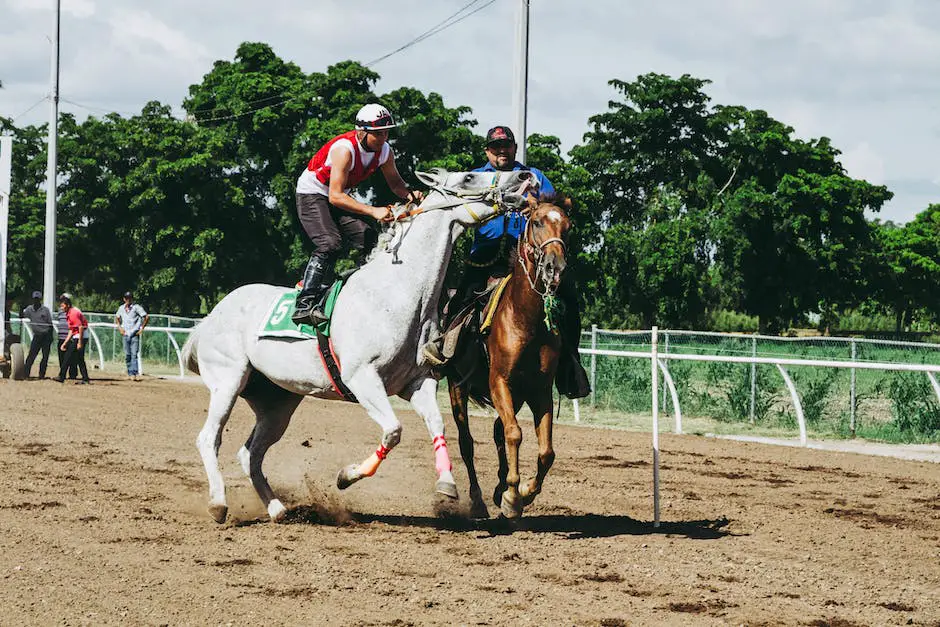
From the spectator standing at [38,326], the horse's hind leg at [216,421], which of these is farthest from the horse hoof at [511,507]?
the spectator standing at [38,326]

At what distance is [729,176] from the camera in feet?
158

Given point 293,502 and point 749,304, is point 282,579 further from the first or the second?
point 749,304

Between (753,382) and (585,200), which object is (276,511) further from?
(585,200)

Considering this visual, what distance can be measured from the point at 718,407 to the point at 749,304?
29.5 meters

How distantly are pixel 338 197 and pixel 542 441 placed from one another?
225 cm

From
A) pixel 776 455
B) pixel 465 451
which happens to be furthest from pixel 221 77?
pixel 465 451

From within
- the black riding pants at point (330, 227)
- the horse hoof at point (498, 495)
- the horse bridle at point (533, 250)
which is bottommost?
the horse hoof at point (498, 495)

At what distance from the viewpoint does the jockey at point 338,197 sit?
801 centimetres

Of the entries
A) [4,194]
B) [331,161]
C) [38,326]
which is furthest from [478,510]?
[38,326]

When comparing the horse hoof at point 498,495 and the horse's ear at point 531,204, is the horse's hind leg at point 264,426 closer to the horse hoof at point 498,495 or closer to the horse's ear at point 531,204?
the horse hoof at point 498,495

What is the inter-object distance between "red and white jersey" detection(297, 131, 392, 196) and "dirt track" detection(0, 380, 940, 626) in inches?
98.3

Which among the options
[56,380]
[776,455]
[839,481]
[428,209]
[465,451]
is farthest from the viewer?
[56,380]

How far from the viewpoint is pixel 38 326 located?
23.6m

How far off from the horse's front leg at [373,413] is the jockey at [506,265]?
112 centimetres
